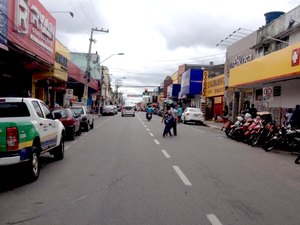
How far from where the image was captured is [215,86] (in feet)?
150

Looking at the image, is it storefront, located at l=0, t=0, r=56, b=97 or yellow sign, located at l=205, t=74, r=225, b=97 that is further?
yellow sign, located at l=205, t=74, r=225, b=97

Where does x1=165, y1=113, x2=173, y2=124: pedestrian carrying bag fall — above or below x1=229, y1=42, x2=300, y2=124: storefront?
below

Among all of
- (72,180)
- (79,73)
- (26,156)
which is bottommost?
(72,180)

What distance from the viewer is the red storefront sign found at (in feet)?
62.3

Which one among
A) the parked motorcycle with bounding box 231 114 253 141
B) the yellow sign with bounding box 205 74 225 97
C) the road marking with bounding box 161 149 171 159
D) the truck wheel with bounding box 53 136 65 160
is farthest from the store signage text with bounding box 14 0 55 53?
the yellow sign with bounding box 205 74 225 97

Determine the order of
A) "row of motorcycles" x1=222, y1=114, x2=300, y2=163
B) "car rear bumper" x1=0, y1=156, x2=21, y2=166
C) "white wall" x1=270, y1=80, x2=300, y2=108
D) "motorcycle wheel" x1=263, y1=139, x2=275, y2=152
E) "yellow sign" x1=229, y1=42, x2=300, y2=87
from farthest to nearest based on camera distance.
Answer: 1. "white wall" x1=270, y1=80, x2=300, y2=108
2. "yellow sign" x1=229, y1=42, x2=300, y2=87
3. "motorcycle wheel" x1=263, y1=139, x2=275, y2=152
4. "row of motorcycles" x1=222, y1=114, x2=300, y2=163
5. "car rear bumper" x1=0, y1=156, x2=21, y2=166

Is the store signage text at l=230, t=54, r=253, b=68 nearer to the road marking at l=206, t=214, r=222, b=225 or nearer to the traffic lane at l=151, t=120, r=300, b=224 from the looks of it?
the traffic lane at l=151, t=120, r=300, b=224

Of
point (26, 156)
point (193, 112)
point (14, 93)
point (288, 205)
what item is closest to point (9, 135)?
point (26, 156)

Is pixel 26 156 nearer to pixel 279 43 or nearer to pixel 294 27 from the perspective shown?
pixel 294 27

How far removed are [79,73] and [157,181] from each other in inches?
1390

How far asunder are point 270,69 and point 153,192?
16895 mm

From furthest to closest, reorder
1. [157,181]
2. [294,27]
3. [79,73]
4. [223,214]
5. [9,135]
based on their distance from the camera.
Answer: [79,73] → [294,27] → [157,181] → [9,135] → [223,214]

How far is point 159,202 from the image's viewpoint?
6910 millimetres

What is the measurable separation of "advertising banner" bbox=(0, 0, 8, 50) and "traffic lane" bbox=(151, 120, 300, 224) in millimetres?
7866
